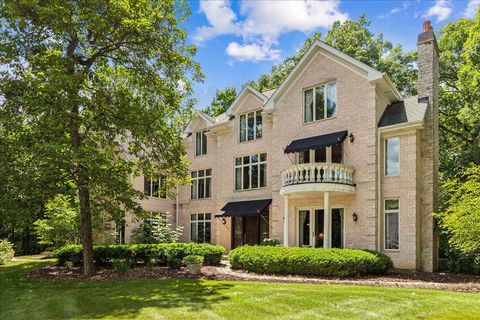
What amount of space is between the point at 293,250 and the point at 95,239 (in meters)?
17.2

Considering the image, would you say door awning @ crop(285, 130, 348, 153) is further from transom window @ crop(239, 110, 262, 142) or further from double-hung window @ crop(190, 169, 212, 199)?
double-hung window @ crop(190, 169, 212, 199)

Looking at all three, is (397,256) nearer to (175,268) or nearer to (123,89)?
(175,268)

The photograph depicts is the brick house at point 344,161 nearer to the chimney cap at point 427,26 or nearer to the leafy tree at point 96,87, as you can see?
the chimney cap at point 427,26

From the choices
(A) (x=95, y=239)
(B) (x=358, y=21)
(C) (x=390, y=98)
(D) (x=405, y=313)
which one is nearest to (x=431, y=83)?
(C) (x=390, y=98)

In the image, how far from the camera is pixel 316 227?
2072cm

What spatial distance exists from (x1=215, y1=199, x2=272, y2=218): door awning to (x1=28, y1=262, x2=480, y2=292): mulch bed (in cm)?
427

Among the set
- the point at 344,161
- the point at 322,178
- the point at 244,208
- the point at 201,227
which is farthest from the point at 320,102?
the point at 201,227

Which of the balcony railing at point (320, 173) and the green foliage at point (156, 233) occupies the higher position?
the balcony railing at point (320, 173)

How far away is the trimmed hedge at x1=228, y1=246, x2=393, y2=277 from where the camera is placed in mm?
15523

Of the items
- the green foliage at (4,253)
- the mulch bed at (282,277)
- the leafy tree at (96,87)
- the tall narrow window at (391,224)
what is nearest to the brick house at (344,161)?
the tall narrow window at (391,224)

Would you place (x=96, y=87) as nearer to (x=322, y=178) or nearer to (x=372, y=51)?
(x=322, y=178)

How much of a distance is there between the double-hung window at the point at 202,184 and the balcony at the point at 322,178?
30.7 feet

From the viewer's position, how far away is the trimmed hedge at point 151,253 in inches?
753

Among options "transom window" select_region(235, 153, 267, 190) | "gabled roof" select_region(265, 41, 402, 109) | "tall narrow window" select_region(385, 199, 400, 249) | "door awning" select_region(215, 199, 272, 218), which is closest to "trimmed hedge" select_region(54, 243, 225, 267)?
"door awning" select_region(215, 199, 272, 218)
